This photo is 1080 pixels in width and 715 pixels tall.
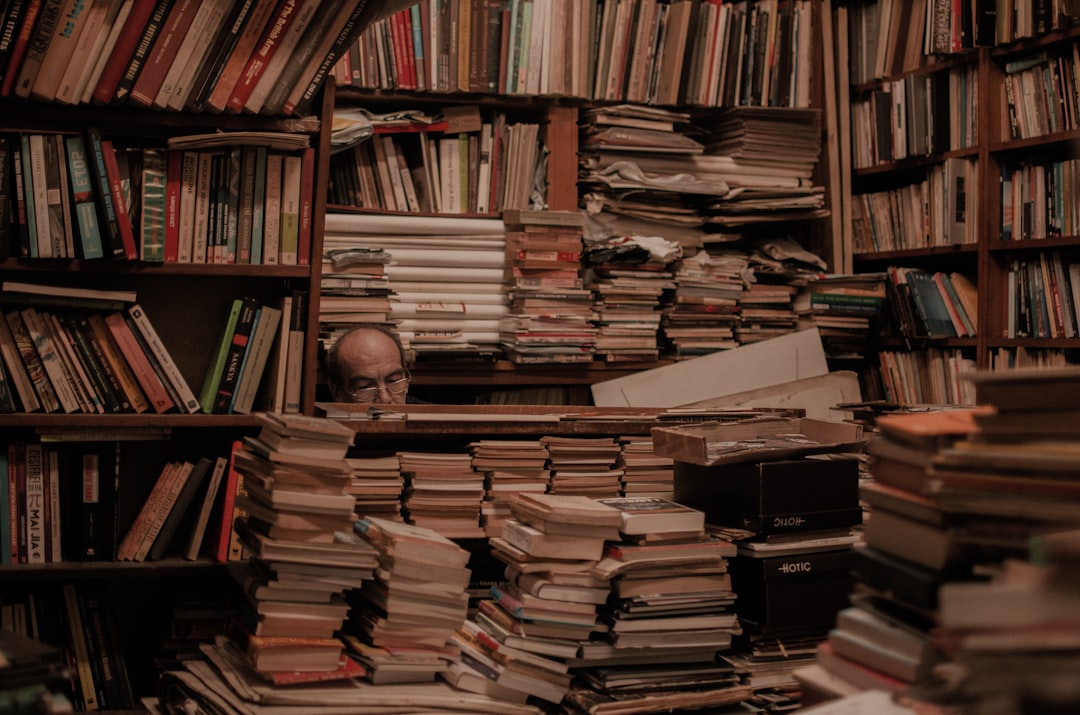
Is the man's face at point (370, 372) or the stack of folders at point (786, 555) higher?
the man's face at point (370, 372)

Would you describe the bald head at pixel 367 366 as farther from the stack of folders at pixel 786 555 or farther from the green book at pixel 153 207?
the stack of folders at pixel 786 555

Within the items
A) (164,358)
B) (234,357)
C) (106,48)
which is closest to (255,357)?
(234,357)

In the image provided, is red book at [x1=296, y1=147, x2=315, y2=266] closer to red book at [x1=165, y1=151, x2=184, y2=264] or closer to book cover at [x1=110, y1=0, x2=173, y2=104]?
red book at [x1=165, y1=151, x2=184, y2=264]

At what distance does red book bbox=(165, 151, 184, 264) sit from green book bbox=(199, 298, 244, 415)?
0.20 meters

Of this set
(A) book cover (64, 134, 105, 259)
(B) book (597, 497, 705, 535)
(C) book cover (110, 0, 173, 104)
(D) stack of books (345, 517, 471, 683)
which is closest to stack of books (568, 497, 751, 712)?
(B) book (597, 497, 705, 535)

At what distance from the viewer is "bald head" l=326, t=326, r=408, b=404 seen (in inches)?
132

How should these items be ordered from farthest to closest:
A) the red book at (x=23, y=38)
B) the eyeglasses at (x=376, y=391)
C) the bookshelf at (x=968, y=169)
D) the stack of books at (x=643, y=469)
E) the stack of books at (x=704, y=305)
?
the stack of books at (x=704, y=305)
the bookshelf at (x=968, y=169)
the eyeglasses at (x=376, y=391)
the stack of books at (x=643, y=469)
the red book at (x=23, y=38)

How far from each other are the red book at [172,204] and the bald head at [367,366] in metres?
0.68

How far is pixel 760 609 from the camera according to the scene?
7.87 ft

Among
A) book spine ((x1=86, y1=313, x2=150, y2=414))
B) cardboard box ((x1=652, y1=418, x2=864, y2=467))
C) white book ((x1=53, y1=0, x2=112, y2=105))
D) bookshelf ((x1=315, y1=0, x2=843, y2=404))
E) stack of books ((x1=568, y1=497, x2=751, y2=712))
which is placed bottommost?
stack of books ((x1=568, y1=497, x2=751, y2=712))

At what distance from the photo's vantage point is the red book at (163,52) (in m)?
2.77

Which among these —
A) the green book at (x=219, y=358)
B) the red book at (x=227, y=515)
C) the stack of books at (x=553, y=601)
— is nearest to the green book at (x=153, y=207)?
the green book at (x=219, y=358)

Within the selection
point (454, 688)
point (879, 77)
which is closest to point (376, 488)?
point (454, 688)

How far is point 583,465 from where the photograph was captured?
288cm
